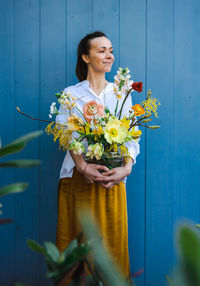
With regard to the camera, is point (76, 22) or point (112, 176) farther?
point (76, 22)

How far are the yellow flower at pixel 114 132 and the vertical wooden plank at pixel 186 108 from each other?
72 centimetres

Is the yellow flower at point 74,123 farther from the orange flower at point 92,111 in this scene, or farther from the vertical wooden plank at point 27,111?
the vertical wooden plank at point 27,111

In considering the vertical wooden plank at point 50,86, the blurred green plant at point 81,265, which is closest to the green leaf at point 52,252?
the blurred green plant at point 81,265

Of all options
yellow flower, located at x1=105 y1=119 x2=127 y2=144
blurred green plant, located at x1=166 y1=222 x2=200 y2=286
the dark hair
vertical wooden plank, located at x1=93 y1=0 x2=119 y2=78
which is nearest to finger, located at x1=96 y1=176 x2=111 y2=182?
yellow flower, located at x1=105 y1=119 x2=127 y2=144

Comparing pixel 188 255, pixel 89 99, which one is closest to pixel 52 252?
pixel 188 255

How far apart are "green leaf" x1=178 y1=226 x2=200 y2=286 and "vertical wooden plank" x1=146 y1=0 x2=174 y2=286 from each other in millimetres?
1404

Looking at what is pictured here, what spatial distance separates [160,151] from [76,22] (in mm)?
912

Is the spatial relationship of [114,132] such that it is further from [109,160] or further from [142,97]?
[142,97]

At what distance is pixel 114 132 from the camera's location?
103 cm

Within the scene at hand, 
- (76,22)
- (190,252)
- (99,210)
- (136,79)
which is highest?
(76,22)

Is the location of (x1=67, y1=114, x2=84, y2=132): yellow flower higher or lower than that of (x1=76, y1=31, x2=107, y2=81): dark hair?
lower

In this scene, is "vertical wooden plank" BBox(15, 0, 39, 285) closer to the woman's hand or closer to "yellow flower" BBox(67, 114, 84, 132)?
the woman's hand

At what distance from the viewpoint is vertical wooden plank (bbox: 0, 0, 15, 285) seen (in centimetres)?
156

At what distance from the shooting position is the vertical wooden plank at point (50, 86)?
1566mm
